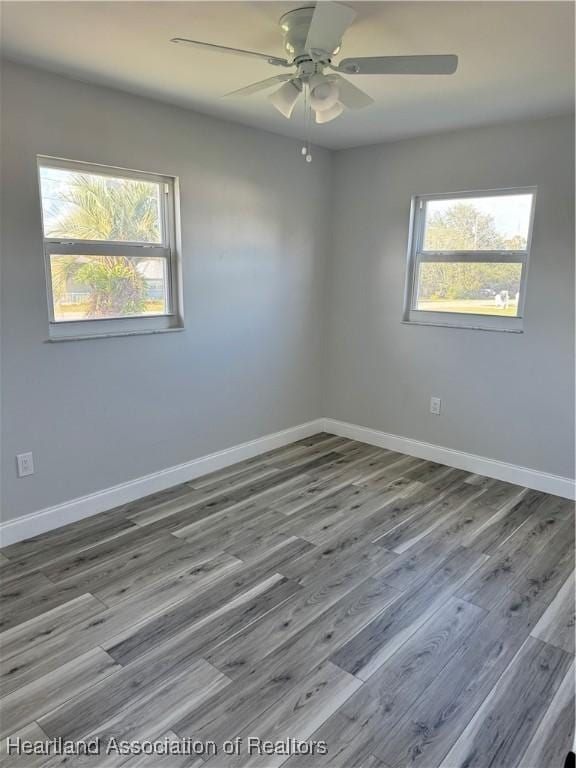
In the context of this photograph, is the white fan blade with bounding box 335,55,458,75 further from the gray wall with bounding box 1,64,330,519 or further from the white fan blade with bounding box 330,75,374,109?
the gray wall with bounding box 1,64,330,519

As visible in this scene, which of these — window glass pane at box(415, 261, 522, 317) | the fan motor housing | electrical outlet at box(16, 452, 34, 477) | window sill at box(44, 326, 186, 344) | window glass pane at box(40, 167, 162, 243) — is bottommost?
electrical outlet at box(16, 452, 34, 477)

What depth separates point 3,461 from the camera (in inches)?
104

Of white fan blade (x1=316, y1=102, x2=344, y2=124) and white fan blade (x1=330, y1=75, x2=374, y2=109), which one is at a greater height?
white fan blade (x1=330, y1=75, x2=374, y2=109)

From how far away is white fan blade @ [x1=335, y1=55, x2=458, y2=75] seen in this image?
1.76 metres

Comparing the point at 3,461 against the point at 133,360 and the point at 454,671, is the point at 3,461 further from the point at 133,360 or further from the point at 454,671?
the point at 454,671

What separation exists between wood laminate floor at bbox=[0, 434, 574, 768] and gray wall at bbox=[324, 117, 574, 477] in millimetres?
604

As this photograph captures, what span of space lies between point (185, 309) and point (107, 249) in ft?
2.10

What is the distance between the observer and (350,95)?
2113mm

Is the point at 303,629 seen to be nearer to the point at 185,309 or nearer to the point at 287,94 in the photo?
the point at 185,309

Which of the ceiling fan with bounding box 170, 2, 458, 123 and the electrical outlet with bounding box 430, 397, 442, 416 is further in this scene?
the electrical outlet with bounding box 430, 397, 442, 416

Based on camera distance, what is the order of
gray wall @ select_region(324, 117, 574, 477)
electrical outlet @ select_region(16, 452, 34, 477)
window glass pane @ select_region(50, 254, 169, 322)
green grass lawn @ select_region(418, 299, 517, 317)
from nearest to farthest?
electrical outlet @ select_region(16, 452, 34, 477), window glass pane @ select_region(50, 254, 169, 322), gray wall @ select_region(324, 117, 574, 477), green grass lawn @ select_region(418, 299, 517, 317)

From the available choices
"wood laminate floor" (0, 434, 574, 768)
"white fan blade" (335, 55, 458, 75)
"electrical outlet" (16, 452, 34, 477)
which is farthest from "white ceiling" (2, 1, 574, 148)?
"wood laminate floor" (0, 434, 574, 768)

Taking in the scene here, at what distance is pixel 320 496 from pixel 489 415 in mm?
1401

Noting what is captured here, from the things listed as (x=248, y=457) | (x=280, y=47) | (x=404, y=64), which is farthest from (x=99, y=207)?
(x=248, y=457)
